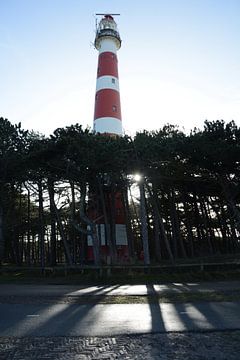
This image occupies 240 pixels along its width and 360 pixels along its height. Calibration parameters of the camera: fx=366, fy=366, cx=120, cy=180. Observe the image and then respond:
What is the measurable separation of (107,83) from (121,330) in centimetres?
3071

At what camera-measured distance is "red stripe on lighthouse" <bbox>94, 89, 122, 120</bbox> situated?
33.9 metres

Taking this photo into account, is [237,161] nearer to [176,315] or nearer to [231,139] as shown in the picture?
[231,139]

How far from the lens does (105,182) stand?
3041 cm

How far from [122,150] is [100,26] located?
22.2m

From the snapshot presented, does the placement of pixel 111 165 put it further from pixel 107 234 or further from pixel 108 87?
pixel 108 87

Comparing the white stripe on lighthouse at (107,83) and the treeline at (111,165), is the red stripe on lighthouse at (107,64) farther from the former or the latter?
the treeline at (111,165)

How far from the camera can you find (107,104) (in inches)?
1347

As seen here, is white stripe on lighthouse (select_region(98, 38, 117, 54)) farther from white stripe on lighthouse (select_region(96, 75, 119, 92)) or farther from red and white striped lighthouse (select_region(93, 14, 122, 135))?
white stripe on lighthouse (select_region(96, 75, 119, 92))

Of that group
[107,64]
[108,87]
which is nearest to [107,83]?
[108,87]

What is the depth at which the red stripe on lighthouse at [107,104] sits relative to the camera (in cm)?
3394

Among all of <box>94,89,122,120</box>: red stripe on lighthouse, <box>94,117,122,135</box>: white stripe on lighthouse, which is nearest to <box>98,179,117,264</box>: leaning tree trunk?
<box>94,117,122,135</box>: white stripe on lighthouse

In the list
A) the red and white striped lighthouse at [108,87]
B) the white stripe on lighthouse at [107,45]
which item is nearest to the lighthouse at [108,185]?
the red and white striped lighthouse at [108,87]

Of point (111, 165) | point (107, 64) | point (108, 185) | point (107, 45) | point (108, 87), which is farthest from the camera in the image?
point (107, 45)

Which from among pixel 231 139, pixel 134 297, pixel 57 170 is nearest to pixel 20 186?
pixel 57 170
